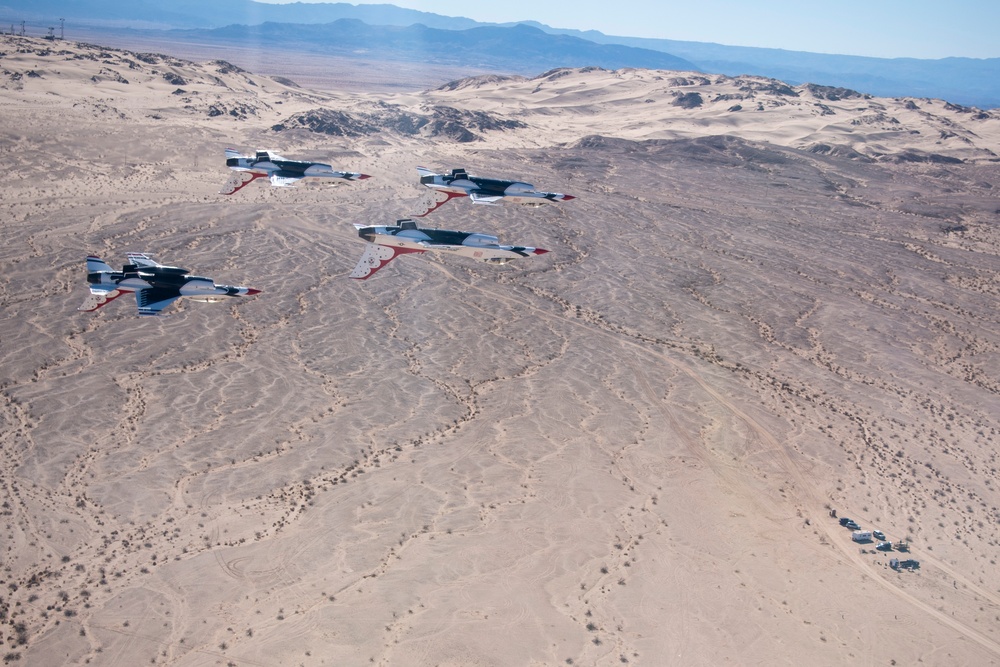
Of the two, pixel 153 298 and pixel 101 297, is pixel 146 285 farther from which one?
pixel 101 297

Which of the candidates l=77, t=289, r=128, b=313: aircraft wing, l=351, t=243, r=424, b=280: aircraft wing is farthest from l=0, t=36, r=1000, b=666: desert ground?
l=351, t=243, r=424, b=280: aircraft wing

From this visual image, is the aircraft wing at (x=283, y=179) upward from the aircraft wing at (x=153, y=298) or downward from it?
upward

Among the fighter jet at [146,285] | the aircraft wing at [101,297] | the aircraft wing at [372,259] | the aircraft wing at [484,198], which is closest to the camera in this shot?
the aircraft wing at [372,259]

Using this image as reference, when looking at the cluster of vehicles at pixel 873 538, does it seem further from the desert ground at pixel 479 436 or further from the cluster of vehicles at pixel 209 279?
the cluster of vehicles at pixel 209 279

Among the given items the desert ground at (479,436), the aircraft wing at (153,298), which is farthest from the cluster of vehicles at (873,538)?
the aircraft wing at (153,298)

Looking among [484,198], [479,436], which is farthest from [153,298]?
[479,436]

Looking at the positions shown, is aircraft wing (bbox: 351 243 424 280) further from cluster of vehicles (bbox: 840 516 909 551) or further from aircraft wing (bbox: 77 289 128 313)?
cluster of vehicles (bbox: 840 516 909 551)
